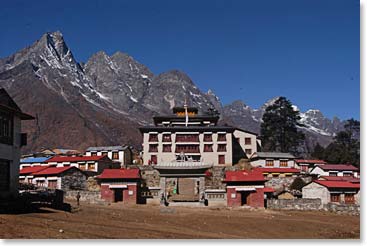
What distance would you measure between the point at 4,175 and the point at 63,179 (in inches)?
573

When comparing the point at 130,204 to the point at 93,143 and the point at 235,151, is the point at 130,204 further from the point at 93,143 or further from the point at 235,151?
the point at 93,143

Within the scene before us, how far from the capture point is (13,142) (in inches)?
786

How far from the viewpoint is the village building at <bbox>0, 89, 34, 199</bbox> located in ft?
62.5

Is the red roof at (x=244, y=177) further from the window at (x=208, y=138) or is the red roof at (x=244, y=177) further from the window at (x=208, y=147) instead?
the window at (x=208, y=138)

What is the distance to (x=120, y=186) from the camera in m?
27.8

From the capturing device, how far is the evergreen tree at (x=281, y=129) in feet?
190

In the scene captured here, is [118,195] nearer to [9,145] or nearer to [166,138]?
[9,145]

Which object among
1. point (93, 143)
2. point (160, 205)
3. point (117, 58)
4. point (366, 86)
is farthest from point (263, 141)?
point (117, 58)

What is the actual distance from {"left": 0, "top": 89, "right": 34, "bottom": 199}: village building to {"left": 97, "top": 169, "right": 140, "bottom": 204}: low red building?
318 inches

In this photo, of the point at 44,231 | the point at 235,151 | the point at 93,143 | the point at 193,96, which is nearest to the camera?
the point at 44,231

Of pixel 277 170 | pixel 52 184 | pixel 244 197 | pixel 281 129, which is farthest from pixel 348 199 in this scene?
pixel 281 129

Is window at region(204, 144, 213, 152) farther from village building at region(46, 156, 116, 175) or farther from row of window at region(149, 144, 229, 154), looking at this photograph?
village building at region(46, 156, 116, 175)

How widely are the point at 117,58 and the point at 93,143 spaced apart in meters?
62.7

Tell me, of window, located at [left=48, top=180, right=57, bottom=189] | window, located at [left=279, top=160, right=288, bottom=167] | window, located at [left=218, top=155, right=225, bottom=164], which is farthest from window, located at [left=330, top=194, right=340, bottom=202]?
window, located at [left=48, top=180, right=57, bottom=189]
